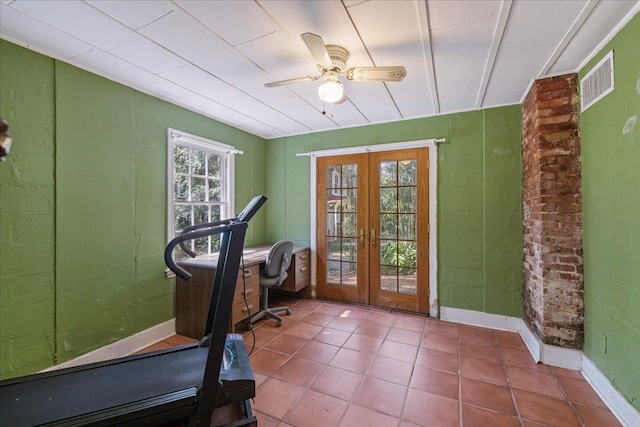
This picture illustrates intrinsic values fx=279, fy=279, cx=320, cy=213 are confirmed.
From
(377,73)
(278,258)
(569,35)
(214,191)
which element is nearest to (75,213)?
(214,191)

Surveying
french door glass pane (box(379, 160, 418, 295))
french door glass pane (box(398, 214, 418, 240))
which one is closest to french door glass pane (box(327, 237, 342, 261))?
french door glass pane (box(379, 160, 418, 295))

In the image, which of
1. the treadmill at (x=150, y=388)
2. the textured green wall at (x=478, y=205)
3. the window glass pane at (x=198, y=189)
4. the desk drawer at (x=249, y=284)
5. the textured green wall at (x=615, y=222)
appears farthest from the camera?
the window glass pane at (x=198, y=189)

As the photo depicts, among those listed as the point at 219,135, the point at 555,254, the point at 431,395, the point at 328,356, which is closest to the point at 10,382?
the point at 328,356

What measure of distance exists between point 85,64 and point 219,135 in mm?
1531

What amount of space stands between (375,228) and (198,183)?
2.36 m

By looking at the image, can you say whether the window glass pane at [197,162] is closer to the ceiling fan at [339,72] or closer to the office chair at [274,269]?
the office chair at [274,269]

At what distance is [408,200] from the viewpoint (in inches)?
143

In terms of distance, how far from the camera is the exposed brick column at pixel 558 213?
2340mm

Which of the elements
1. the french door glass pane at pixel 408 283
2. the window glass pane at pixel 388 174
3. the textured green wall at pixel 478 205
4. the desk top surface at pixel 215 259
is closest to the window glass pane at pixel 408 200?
the window glass pane at pixel 388 174

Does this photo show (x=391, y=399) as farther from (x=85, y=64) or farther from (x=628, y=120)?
(x=85, y=64)

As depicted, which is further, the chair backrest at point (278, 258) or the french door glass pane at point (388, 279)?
the french door glass pane at point (388, 279)

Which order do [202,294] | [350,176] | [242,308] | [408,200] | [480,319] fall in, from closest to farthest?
[202,294]
[242,308]
[480,319]
[408,200]
[350,176]

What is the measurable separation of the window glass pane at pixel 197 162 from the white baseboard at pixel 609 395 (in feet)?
13.7

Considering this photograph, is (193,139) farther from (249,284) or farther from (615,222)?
(615,222)
